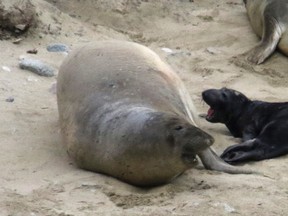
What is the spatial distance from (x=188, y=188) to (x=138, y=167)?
29cm

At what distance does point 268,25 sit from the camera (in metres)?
8.13

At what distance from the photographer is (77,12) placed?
841cm

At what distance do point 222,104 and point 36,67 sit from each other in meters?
1.67

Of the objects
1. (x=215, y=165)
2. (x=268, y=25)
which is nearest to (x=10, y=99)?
(x=215, y=165)

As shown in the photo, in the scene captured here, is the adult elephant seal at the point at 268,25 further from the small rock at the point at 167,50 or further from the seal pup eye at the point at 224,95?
the seal pup eye at the point at 224,95

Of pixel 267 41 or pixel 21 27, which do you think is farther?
pixel 267 41

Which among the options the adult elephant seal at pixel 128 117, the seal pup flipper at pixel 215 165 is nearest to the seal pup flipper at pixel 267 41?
the adult elephant seal at pixel 128 117

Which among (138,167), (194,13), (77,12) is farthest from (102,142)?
(194,13)

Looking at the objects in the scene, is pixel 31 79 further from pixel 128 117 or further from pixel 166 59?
pixel 128 117

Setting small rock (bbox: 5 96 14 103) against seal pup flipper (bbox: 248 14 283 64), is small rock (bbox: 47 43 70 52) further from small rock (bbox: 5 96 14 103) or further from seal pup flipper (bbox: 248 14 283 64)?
seal pup flipper (bbox: 248 14 283 64)

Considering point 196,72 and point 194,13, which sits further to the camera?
point 194,13

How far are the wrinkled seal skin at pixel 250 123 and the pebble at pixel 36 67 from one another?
150 cm

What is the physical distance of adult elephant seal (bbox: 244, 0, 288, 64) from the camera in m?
7.72

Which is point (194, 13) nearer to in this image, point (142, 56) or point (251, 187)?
point (142, 56)
